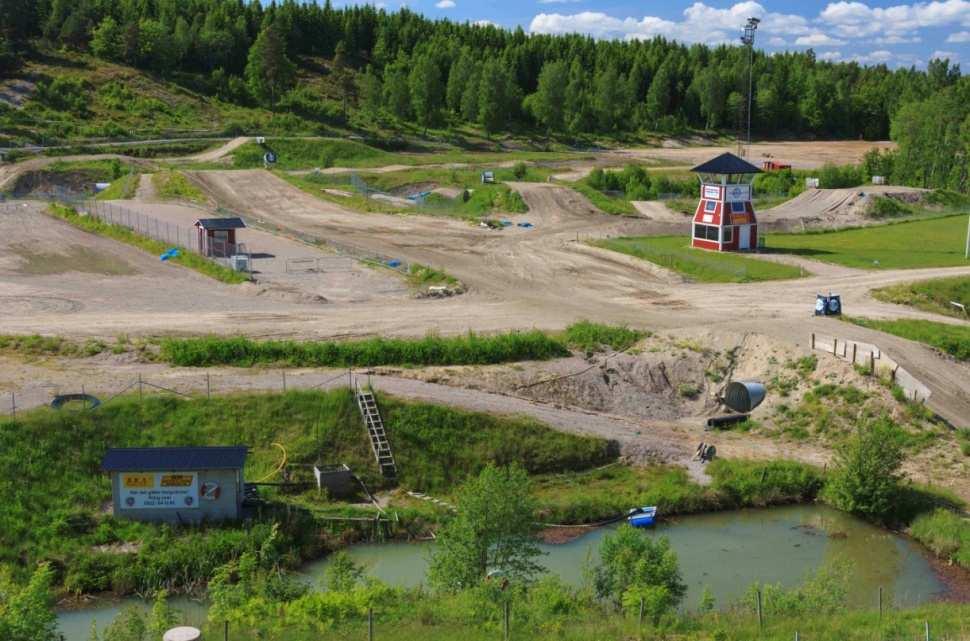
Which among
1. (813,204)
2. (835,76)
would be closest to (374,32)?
(835,76)

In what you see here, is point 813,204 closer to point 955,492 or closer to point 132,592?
point 955,492

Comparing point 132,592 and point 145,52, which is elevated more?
point 145,52

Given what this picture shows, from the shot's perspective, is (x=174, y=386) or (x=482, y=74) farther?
(x=482, y=74)

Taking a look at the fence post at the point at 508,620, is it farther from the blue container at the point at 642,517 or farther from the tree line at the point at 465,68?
the tree line at the point at 465,68

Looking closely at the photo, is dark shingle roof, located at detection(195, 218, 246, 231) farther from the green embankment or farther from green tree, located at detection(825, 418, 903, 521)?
green tree, located at detection(825, 418, 903, 521)

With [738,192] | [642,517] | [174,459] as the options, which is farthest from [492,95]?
[174,459]

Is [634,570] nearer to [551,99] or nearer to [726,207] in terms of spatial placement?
[726,207]
